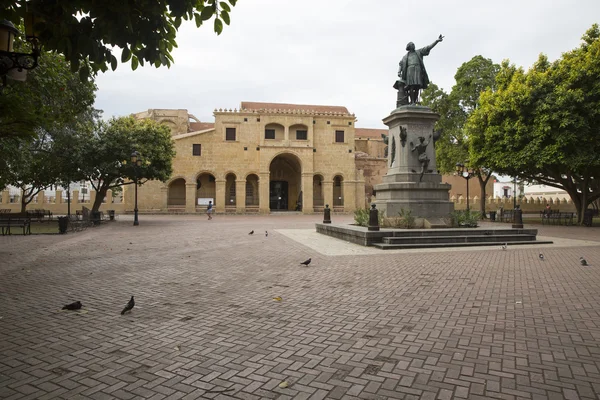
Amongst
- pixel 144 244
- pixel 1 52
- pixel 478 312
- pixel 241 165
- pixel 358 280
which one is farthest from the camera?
pixel 241 165

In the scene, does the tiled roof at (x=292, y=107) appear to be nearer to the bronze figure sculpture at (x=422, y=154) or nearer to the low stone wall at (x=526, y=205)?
the low stone wall at (x=526, y=205)

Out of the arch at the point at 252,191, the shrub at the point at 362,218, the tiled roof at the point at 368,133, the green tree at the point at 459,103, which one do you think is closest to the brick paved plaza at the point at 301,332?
the shrub at the point at 362,218

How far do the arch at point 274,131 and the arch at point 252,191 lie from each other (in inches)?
213

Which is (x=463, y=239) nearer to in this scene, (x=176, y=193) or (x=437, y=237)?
(x=437, y=237)

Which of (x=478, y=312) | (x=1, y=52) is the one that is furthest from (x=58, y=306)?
(x=478, y=312)

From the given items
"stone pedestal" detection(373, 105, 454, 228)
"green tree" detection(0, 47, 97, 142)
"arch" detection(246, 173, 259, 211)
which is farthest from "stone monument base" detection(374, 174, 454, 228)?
"arch" detection(246, 173, 259, 211)

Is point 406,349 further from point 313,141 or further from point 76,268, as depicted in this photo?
point 313,141

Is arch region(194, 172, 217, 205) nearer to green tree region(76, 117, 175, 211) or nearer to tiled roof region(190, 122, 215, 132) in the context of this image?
tiled roof region(190, 122, 215, 132)

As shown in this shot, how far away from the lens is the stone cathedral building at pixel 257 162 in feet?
140

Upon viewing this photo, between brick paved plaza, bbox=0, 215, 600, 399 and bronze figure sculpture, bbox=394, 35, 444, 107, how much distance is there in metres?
8.91

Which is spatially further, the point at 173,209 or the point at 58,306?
the point at 173,209

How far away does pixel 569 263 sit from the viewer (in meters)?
9.09

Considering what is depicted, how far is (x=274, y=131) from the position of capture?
148ft

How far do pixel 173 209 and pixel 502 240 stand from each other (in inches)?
1378
